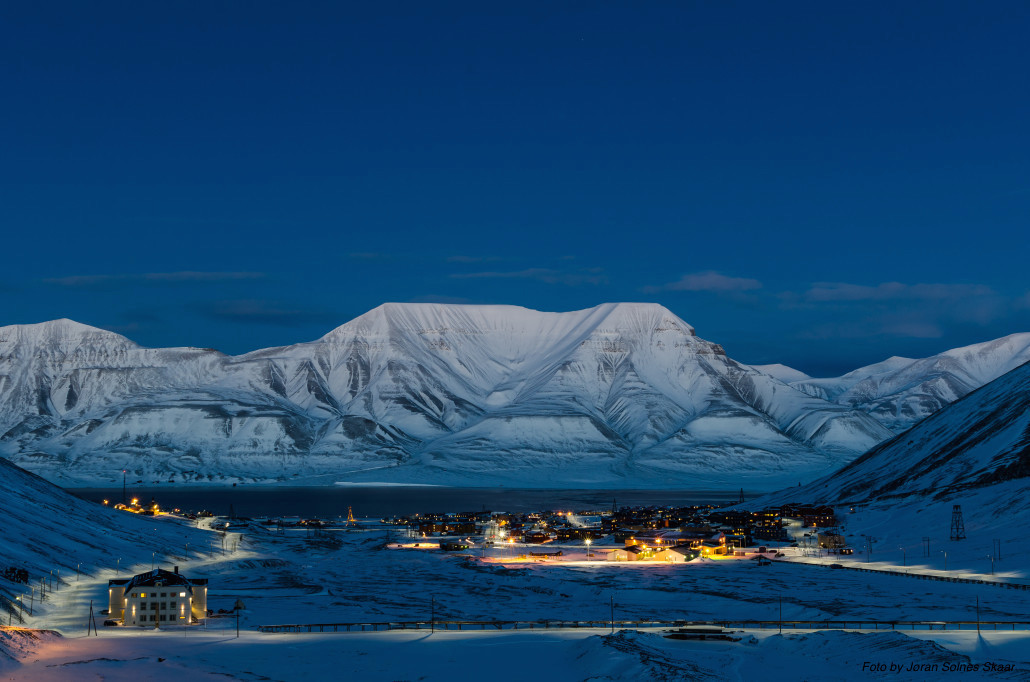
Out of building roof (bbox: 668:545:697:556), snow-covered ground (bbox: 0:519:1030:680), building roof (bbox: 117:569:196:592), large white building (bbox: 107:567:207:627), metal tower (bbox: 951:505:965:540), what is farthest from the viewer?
building roof (bbox: 668:545:697:556)

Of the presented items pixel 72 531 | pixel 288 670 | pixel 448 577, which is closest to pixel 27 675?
pixel 288 670

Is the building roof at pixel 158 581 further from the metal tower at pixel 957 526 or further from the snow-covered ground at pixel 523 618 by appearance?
the metal tower at pixel 957 526

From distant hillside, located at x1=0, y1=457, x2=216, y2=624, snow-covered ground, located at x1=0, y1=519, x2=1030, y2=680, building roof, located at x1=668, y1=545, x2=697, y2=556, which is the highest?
distant hillside, located at x1=0, y1=457, x2=216, y2=624

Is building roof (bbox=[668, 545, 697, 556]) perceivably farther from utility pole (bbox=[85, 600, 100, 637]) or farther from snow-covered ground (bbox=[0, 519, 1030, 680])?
utility pole (bbox=[85, 600, 100, 637])

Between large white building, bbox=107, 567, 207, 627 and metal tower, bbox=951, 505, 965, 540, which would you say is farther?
metal tower, bbox=951, 505, 965, 540

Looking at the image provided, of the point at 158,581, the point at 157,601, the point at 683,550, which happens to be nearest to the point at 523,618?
the point at 157,601

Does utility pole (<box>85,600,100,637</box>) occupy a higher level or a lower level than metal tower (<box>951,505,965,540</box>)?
lower

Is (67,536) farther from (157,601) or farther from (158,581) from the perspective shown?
(157,601)

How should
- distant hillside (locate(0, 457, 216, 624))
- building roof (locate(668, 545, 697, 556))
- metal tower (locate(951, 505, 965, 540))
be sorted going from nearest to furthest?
1. distant hillside (locate(0, 457, 216, 624))
2. metal tower (locate(951, 505, 965, 540))
3. building roof (locate(668, 545, 697, 556))


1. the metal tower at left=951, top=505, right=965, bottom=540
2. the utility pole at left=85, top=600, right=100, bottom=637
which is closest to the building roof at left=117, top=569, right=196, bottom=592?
the utility pole at left=85, top=600, right=100, bottom=637

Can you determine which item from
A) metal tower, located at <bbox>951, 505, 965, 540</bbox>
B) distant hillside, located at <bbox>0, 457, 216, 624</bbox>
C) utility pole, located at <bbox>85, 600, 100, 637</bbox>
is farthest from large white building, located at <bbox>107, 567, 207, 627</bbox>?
metal tower, located at <bbox>951, 505, 965, 540</bbox>

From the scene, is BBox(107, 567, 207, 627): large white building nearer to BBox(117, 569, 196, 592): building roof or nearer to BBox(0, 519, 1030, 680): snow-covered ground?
BBox(117, 569, 196, 592): building roof

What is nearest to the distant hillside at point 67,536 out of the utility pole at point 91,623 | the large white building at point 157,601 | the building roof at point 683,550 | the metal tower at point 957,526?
the utility pole at point 91,623
